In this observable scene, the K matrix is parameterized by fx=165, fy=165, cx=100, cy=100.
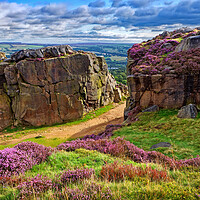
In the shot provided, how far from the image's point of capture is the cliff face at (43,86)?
131 ft

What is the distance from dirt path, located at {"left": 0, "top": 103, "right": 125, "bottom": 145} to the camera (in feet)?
112

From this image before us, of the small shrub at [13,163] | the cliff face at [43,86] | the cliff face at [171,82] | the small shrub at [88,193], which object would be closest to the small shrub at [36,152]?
the small shrub at [13,163]

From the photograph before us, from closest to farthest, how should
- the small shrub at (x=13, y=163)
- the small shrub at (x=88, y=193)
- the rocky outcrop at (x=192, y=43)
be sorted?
the small shrub at (x=88, y=193)
the small shrub at (x=13, y=163)
the rocky outcrop at (x=192, y=43)

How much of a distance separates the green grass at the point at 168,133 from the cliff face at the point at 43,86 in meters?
23.4

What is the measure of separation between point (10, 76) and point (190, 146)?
40.4 metres

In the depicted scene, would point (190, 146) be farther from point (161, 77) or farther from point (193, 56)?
point (193, 56)

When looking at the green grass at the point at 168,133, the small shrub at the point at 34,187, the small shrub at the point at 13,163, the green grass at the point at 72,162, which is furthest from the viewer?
the green grass at the point at 168,133

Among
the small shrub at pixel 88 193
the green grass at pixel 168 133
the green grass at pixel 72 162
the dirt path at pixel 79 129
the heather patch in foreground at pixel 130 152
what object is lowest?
the dirt path at pixel 79 129

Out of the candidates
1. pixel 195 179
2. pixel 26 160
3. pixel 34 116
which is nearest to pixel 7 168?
pixel 26 160

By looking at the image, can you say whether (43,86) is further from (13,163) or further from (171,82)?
(13,163)

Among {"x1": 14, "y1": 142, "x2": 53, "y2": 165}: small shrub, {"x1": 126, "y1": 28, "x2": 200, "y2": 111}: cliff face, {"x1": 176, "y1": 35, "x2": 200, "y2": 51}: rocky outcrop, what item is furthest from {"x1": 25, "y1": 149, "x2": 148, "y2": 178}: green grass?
{"x1": 176, "y1": 35, "x2": 200, "y2": 51}: rocky outcrop

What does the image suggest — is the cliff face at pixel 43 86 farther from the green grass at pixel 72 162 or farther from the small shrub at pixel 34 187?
the small shrub at pixel 34 187

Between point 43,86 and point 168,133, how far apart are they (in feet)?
105

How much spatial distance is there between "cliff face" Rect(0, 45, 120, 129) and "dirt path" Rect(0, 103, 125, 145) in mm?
3706
